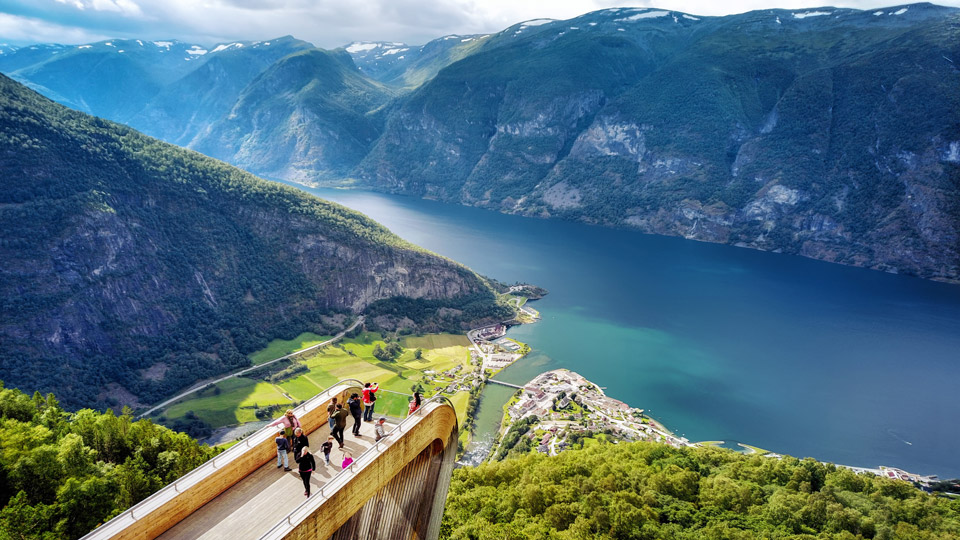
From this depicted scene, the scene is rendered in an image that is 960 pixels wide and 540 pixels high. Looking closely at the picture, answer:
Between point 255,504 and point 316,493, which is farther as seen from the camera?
point 255,504

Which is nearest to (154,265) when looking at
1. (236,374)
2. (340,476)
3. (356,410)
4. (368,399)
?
(236,374)

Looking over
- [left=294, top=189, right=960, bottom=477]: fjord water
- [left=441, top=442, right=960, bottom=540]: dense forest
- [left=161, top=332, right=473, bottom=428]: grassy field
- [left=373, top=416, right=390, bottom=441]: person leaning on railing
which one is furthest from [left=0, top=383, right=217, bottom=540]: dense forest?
[left=294, top=189, right=960, bottom=477]: fjord water

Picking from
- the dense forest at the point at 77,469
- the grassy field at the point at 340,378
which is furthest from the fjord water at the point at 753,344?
the dense forest at the point at 77,469

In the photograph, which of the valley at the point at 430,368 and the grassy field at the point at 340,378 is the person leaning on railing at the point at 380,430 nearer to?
the valley at the point at 430,368

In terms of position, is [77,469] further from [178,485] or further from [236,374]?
[236,374]

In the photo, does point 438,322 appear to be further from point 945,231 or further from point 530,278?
point 945,231

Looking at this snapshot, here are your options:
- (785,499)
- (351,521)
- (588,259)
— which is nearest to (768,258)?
(588,259)
